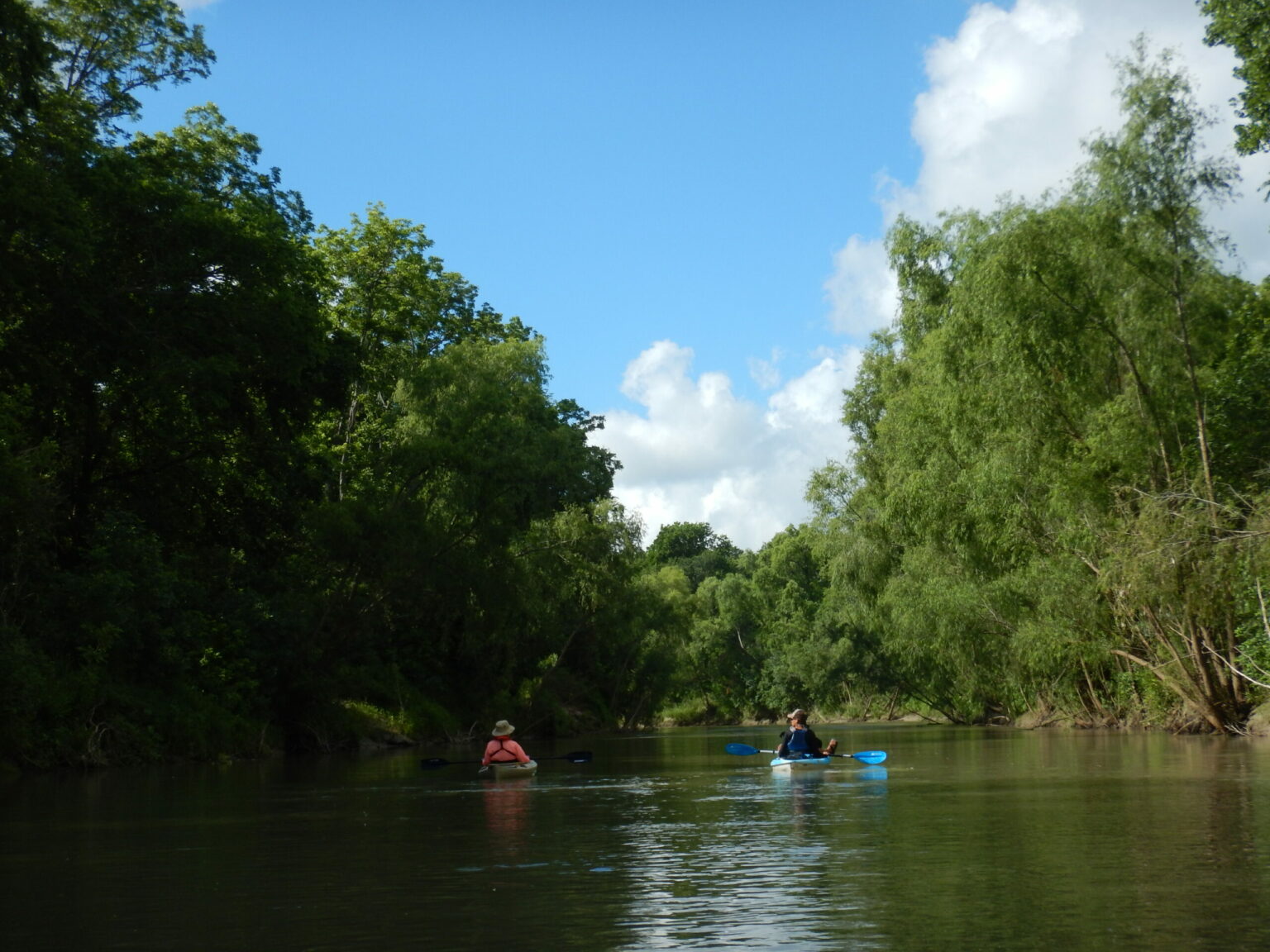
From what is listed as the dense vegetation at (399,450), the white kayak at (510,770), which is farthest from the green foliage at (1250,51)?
the white kayak at (510,770)

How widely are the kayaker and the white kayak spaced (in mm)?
128

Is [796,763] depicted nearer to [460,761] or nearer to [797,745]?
[797,745]

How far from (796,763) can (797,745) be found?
331 millimetres

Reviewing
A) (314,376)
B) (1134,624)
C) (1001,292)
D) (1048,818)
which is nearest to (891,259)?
(1001,292)

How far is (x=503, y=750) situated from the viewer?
22.1 metres

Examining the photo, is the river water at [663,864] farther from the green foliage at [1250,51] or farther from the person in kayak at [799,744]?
the green foliage at [1250,51]

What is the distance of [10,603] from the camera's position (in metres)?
24.4

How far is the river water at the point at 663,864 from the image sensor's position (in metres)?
6.78

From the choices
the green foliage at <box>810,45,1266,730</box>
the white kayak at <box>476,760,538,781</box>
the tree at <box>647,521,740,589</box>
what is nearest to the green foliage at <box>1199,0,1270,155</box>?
the green foliage at <box>810,45,1266,730</box>

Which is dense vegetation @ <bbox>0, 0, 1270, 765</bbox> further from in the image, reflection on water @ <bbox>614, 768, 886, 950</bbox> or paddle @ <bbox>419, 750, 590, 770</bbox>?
reflection on water @ <bbox>614, 768, 886, 950</bbox>

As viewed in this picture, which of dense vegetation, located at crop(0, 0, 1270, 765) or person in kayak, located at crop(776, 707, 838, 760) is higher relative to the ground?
dense vegetation, located at crop(0, 0, 1270, 765)

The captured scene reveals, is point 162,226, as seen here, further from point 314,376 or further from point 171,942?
point 171,942

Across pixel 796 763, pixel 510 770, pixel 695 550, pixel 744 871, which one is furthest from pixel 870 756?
pixel 695 550

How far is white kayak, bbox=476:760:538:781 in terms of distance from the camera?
70.2ft
